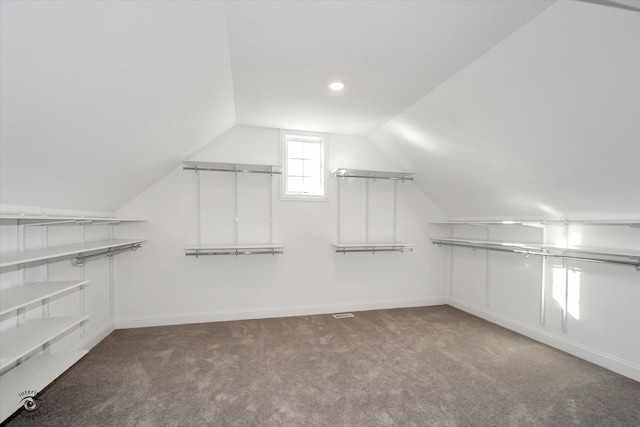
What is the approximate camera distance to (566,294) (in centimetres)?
291

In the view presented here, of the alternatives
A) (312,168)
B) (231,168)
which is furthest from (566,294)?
(231,168)

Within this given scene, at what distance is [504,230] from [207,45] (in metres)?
3.76

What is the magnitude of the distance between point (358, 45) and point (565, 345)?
3.46 meters

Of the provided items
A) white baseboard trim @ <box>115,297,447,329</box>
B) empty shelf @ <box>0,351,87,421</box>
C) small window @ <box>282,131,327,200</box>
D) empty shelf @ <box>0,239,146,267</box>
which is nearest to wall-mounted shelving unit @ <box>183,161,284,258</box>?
small window @ <box>282,131,327,200</box>

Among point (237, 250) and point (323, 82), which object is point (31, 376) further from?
point (323, 82)

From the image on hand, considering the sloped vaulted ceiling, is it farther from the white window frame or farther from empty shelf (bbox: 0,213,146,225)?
the white window frame

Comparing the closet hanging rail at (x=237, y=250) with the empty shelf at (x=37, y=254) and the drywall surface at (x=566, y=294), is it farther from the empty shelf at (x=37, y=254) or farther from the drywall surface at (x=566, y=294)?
the drywall surface at (x=566, y=294)

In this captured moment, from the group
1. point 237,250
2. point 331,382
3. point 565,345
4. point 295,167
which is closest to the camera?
point 331,382

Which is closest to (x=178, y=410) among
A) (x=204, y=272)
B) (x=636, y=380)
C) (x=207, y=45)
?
(x=204, y=272)

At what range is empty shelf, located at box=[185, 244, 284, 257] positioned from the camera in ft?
11.1

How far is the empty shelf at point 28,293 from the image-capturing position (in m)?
1.54

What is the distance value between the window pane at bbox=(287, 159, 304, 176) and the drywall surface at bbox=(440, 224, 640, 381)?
259 centimetres

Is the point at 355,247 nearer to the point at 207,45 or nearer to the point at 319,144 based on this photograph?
the point at 319,144

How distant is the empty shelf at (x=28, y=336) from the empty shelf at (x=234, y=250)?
1.39 m
